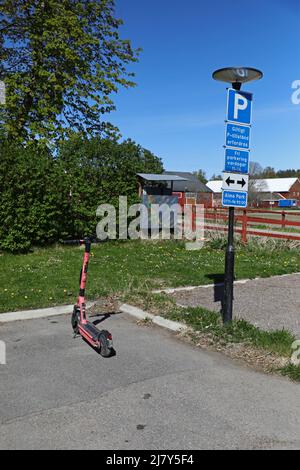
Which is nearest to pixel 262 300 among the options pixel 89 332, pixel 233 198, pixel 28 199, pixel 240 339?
pixel 240 339

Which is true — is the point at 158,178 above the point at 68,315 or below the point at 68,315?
above

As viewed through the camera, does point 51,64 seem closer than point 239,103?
No

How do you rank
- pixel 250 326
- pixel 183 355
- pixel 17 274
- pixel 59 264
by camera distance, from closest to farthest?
1. pixel 183 355
2. pixel 250 326
3. pixel 17 274
4. pixel 59 264

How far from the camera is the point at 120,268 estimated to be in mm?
9672

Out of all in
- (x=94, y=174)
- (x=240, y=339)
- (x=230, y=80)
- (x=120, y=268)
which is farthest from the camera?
(x=94, y=174)

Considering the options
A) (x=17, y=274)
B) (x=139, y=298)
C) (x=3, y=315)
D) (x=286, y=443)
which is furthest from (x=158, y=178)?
(x=286, y=443)

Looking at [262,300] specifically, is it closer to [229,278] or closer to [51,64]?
[229,278]

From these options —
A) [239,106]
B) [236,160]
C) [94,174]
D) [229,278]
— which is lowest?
[229,278]

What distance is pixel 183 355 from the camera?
498 cm

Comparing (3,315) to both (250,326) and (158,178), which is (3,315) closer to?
(250,326)

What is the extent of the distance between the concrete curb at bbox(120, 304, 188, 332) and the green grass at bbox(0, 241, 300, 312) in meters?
0.80

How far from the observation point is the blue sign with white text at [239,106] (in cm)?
548

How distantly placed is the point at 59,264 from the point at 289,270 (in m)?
5.38

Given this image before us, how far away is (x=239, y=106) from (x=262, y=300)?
3.44 m
